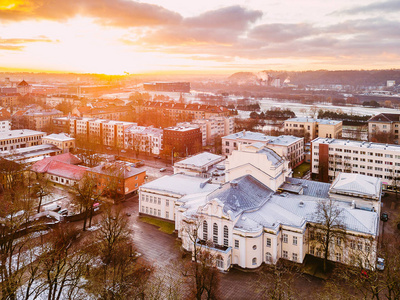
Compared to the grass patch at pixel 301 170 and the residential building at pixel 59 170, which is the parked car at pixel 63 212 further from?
the grass patch at pixel 301 170

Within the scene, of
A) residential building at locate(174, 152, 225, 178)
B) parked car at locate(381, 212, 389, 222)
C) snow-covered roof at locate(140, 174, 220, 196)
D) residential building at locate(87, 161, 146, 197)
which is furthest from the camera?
residential building at locate(174, 152, 225, 178)

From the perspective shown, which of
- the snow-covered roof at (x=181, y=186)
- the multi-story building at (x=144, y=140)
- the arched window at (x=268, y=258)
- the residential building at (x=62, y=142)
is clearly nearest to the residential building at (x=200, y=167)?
the snow-covered roof at (x=181, y=186)

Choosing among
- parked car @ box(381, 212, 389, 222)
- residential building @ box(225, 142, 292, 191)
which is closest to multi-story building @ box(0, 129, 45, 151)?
residential building @ box(225, 142, 292, 191)

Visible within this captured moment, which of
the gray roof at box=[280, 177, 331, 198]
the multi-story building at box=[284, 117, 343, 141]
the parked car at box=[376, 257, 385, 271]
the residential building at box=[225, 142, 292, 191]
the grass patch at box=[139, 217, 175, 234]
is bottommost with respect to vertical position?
the parked car at box=[376, 257, 385, 271]

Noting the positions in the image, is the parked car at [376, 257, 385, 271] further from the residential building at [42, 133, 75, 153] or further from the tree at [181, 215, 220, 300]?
the residential building at [42, 133, 75, 153]

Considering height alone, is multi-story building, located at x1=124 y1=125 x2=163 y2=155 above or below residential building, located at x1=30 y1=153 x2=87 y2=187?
above

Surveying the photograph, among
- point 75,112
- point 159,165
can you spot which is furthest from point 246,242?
point 75,112

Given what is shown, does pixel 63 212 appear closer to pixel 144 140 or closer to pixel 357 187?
pixel 357 187
